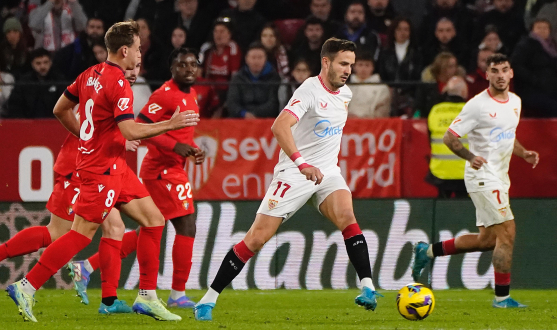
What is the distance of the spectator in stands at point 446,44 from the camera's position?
45.1 ft

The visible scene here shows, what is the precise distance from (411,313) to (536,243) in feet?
13.6

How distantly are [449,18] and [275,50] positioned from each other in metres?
2.73

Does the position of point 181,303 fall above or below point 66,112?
below

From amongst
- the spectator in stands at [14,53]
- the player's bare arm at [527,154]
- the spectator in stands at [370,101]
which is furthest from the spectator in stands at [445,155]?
the spectator in stands at [14,53]

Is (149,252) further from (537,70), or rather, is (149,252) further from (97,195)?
(537,70)

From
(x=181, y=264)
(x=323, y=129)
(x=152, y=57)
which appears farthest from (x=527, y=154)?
(x=152, y=57)

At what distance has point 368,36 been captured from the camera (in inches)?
550

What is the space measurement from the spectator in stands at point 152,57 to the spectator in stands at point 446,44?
3.82 m

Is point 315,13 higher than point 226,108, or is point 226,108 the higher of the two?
point 315,13

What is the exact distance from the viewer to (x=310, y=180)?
7.31 metres

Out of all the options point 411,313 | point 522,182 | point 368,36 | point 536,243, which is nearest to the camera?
point 411,313

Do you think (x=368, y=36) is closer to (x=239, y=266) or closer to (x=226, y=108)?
(x=226, y=108)

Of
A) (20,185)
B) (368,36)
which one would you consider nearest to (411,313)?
(20,185)

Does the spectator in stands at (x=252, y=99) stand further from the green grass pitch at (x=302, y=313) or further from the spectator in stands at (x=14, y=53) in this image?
the spectator in stands at (x=14, y=53)
